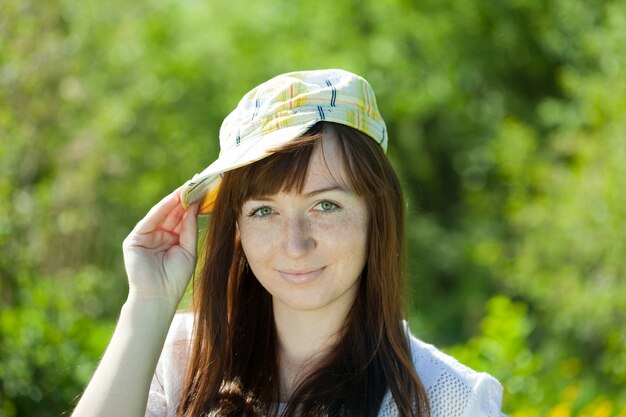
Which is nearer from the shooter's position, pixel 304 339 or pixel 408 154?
pixel 304 339

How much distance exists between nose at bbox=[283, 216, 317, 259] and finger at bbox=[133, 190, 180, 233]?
16.3 inches

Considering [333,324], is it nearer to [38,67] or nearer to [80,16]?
[38,67]

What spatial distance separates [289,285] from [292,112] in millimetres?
415

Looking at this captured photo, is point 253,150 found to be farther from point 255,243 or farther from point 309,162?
point 255,243

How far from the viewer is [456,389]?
2.12 meters

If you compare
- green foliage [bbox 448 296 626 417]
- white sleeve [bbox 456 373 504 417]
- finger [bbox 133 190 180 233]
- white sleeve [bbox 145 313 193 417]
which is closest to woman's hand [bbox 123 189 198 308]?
finger [bbox 133 190 180 233]

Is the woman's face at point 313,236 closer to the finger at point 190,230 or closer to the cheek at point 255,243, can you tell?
the cheek at point 255,243

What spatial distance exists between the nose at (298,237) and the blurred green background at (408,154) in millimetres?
1063

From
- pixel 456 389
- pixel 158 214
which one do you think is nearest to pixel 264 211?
pixel 158 214

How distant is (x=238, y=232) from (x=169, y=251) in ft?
0.65

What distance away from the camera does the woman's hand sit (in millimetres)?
2318

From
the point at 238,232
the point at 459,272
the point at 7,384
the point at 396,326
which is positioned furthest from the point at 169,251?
the point at 459,272

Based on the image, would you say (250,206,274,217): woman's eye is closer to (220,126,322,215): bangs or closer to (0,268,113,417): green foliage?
(220,126,322,215): bangs

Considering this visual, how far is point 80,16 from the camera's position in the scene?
23.1 ft
